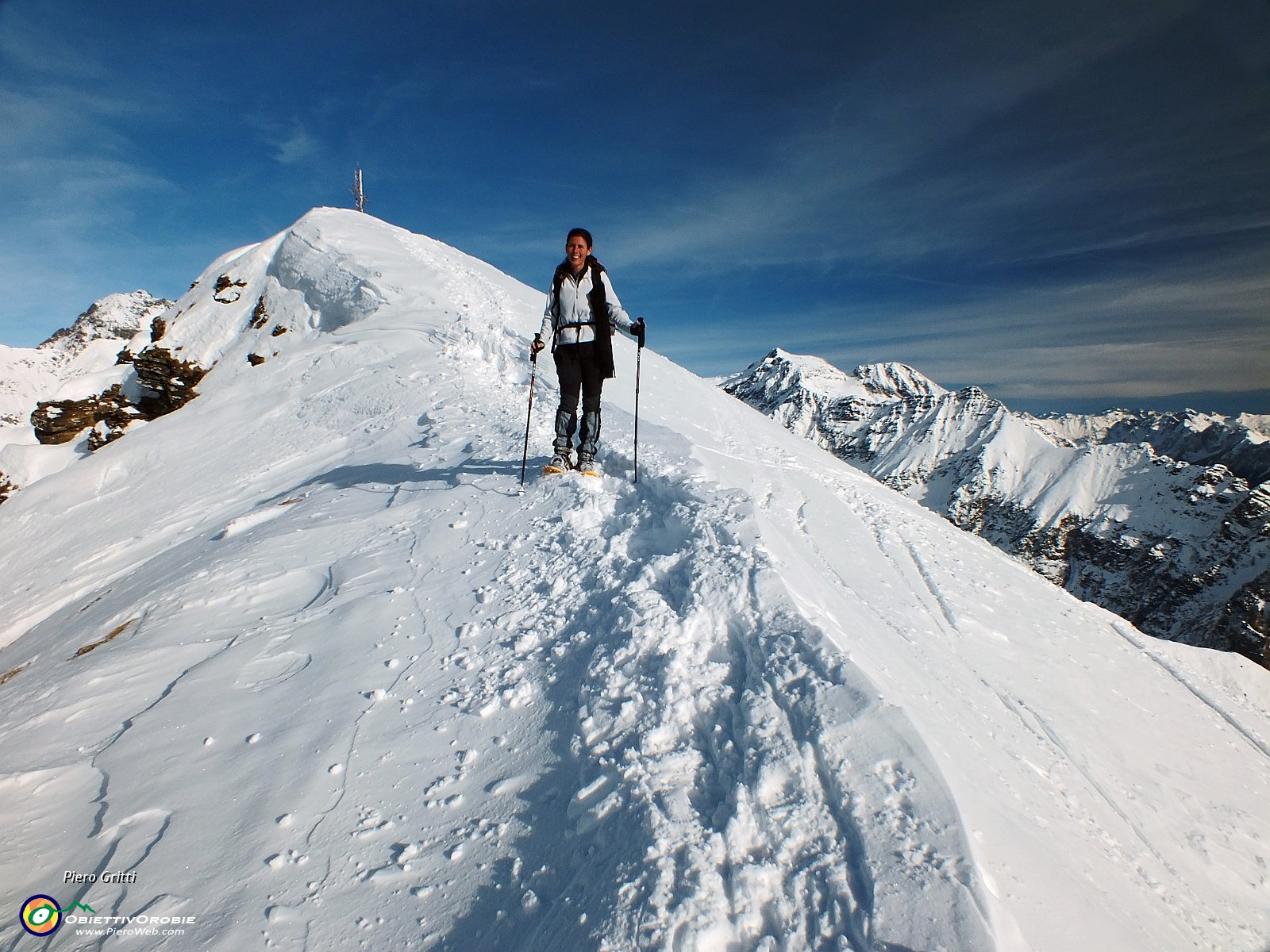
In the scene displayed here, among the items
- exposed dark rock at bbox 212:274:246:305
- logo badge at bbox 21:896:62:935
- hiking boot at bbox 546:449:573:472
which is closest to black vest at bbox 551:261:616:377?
Answer: hiking boot at bbox 546:449:573:472

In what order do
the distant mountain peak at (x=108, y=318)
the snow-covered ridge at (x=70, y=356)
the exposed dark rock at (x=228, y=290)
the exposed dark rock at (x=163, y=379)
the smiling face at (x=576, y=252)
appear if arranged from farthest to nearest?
1. the distant mountain peak at (x=108, y=318)
2. the snow-covered ridge at (x=70, y=356)
3. the exposed dark rock at (x=228, y=290)
4. the exposed dark rock at (x=163, y=379)
5. the smiling face at (x=576, y=252)

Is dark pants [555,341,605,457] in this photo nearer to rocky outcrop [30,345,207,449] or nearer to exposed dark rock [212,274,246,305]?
rocky outcrop [30,345,207,449]

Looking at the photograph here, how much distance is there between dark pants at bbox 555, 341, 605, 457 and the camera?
7.30 meters

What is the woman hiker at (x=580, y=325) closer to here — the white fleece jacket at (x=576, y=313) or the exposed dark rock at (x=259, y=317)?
the white fleece jacket at (x=576, y=313)

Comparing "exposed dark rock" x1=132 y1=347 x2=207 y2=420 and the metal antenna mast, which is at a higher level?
the metal antenna mast

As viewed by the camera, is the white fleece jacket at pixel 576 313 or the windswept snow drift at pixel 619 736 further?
the white fleece jacket at pixel 576 313

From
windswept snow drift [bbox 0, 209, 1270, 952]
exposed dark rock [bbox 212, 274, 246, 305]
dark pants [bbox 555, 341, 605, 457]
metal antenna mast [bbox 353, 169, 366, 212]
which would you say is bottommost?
windswept snow drift [bbox 0, 209, 1270, 952]

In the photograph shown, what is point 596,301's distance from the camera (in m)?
7.06

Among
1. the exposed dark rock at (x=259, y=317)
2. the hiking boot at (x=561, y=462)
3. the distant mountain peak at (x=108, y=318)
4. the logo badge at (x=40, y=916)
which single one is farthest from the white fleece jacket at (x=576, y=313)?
the distant mountain peak at (x=108, y=318)

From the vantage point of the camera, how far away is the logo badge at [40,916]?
279 cm

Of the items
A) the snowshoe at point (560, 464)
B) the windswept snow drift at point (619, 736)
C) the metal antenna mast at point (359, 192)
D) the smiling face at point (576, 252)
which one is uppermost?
the metal antenna mast at point (359, 192)

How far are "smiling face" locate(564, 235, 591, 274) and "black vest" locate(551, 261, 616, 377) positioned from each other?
6cm

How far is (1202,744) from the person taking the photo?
17.8 ft

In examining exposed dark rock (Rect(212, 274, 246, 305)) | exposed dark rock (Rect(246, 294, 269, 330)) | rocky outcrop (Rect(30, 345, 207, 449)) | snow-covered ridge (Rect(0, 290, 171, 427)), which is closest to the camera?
rocky outcrop (Rect(30, 345, 207, 449))
